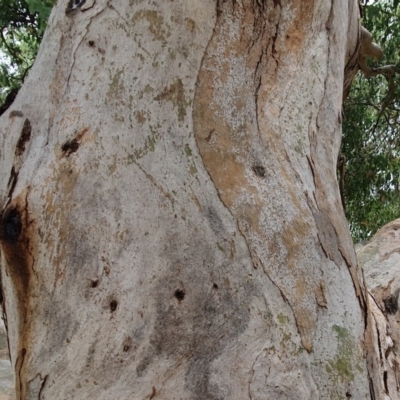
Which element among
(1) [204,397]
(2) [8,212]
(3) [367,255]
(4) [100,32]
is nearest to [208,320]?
(1) [204,397]

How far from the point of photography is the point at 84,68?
138 cm

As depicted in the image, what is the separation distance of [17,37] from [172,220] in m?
4.67

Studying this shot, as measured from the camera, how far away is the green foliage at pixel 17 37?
15.3 ft

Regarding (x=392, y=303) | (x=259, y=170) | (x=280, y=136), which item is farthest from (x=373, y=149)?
(x=259, y=170)

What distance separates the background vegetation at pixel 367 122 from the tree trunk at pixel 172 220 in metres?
3.65

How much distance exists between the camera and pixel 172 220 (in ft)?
3.97

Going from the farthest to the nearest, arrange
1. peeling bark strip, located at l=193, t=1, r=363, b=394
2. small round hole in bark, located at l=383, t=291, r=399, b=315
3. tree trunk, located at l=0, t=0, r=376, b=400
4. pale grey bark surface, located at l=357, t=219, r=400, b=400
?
small round hole in bark, located at l=383, t=291, r=399, b=315, pale grey bark surface, located at l=357, t=219, r=400, b=400, peeling bark strip, located at l=193, t=1, r=363, b=394, tree trunk, located at l=0, t=0, r=376, b=400

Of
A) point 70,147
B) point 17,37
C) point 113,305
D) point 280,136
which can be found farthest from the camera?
point 17,37

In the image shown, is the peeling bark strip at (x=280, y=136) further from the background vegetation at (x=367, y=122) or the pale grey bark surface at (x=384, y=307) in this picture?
the background vegetation at (x=367, y=122)

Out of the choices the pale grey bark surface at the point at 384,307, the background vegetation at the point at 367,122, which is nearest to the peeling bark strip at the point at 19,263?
the pale grey bark surface at the point at 384,307

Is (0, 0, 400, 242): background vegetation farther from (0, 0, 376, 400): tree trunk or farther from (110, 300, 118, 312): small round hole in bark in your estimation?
(110, 300, 118, 312): small round hole in bark

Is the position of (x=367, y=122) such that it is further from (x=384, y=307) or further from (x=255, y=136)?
(x=255, y=136)

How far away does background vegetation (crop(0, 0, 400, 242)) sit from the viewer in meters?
5.11

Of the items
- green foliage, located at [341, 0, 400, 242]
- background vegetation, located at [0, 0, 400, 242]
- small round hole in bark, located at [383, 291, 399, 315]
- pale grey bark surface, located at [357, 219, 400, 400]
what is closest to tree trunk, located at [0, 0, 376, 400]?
pale grey bark surface, located at [357, 219, 400, 400]
